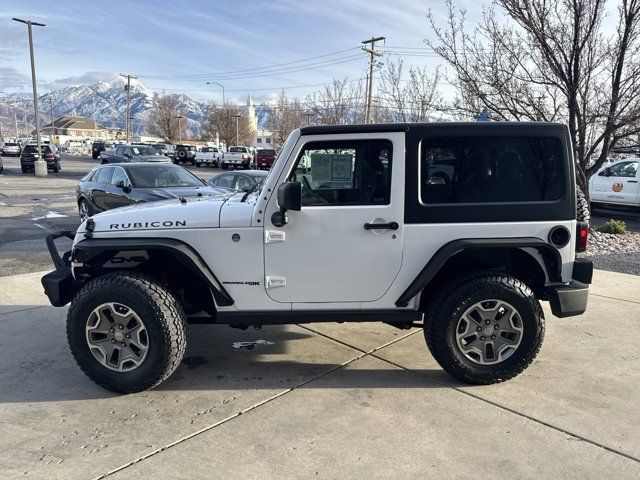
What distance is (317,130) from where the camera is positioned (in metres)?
3.51

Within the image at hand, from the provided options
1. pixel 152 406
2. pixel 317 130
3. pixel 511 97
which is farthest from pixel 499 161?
pixel 511 97

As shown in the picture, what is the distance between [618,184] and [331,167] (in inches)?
503

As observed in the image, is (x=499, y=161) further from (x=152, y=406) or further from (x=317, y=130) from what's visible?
(x=152, y=406)

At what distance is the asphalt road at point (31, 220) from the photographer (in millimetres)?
7809

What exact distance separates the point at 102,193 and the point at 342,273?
7964mm

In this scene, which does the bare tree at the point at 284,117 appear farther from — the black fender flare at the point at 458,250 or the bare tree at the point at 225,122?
the black fender flare at the point at 458,250

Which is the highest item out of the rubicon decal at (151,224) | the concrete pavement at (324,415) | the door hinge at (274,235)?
the rubicon decal at (151,224)

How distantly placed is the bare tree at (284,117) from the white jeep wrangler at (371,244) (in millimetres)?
38961

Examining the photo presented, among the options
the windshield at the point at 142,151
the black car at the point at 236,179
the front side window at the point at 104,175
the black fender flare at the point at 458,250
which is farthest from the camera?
the windshield at the point at 142,151

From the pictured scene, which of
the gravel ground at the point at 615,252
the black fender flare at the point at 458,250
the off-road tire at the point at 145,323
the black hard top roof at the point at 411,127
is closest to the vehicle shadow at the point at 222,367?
the off-road tire at the point at 145,323

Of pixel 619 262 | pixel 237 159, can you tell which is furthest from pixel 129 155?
pixel 619 262

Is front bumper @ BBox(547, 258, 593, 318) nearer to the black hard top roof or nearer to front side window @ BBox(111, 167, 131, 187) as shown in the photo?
the black hard top roof

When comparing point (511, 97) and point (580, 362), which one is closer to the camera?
point (580, 362)

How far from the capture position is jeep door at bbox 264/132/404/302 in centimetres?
347
